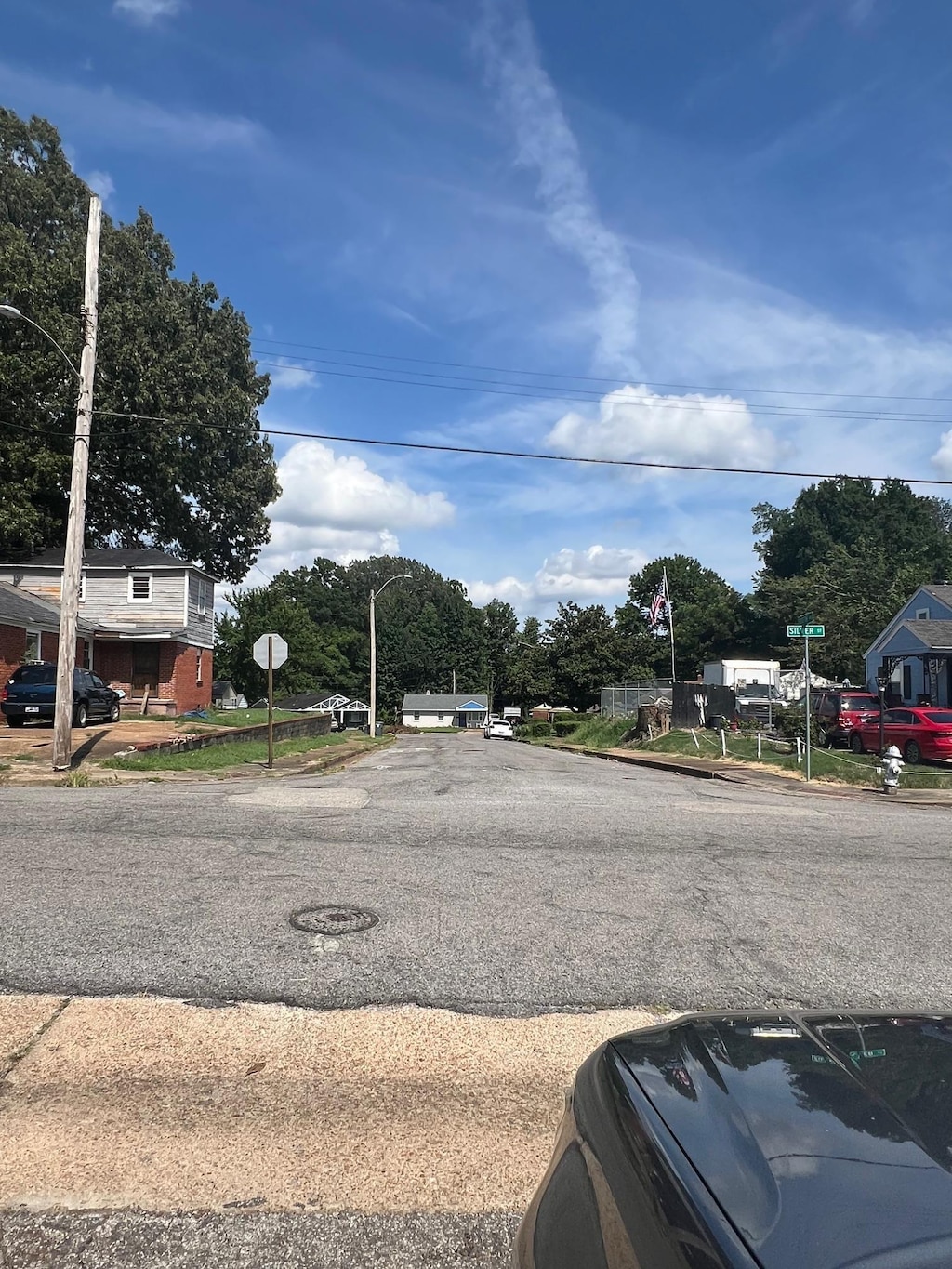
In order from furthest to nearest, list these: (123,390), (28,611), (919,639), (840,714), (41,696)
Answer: (123,390) < (919,639) < (28,611) < (840,714) < (41,696)

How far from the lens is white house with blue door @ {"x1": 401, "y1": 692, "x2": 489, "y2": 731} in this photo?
106312 mm

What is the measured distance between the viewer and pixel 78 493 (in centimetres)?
1655

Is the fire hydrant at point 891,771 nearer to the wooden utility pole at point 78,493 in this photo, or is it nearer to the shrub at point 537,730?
the wooden utility pole at point 78,493

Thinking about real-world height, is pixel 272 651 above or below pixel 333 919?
above

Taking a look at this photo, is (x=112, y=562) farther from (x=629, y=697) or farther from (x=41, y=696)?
(x=629, y=697)

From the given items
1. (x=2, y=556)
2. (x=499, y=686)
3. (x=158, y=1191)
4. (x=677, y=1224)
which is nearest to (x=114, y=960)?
(x=158, y=1191)

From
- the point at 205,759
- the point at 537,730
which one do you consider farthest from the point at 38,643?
the point at 537,730

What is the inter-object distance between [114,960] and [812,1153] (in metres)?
4.46

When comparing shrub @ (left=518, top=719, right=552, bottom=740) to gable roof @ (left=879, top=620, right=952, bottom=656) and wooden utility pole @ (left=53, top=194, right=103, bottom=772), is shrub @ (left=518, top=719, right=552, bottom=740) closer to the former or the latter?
gable roof @ (left=879, top=620, right=952, bottom=656)

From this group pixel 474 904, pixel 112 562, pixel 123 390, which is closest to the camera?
pixel 474 904

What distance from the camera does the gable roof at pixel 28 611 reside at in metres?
26.5

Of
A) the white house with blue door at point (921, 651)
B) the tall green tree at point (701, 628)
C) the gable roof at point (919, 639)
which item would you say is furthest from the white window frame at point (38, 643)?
the tall green tree at point (701, 628)

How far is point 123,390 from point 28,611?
16766 mm

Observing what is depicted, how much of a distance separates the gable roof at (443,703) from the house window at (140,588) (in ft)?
235
